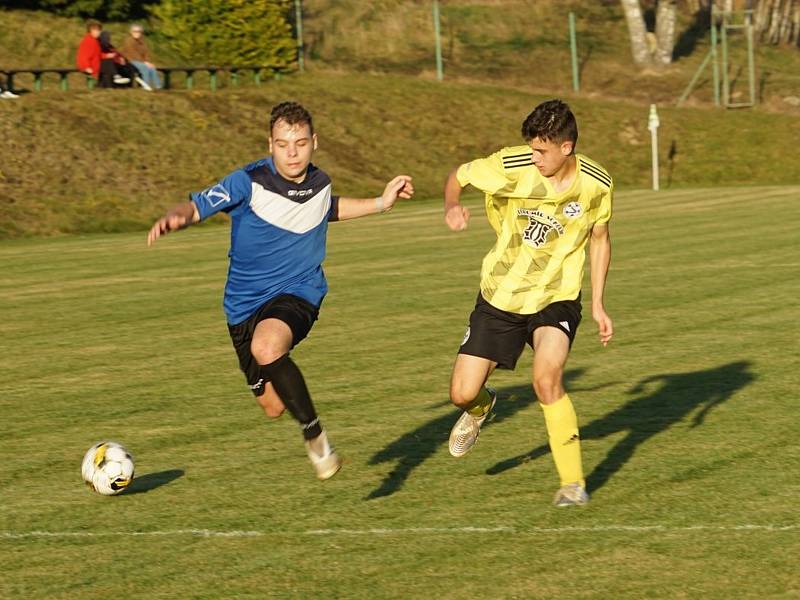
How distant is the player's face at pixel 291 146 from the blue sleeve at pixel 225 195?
21 centimetres

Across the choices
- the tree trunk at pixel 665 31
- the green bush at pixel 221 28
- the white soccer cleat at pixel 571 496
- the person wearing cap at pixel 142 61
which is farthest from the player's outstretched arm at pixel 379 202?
the tree trunk at pixel 665 31

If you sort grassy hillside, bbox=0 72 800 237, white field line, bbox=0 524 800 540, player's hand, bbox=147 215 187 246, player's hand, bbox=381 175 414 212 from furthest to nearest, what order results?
1. grassy hillside, bbox=0 72 800 237
2. player's hand, bbox=381 175 414 212
3. player's hand, bbox=147 215 187 246
4. white field line, bbox=0 524 800 540

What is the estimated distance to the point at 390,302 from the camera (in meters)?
16.9

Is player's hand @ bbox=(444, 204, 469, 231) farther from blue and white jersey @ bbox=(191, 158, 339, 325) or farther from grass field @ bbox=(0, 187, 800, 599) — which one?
grass field @ bbox=(0, 187, 800, 599)

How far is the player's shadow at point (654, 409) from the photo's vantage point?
8.91 metres

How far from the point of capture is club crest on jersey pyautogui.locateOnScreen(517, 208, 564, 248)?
8070 mm

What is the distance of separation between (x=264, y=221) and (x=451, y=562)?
7.89 feet

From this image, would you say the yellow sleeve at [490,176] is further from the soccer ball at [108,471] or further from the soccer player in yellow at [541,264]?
the soccer ball at [108,471]

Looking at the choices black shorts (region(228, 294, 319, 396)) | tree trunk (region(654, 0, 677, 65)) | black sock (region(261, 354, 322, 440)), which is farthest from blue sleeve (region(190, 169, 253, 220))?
tree trunk (region(654, 0, 677, 65))

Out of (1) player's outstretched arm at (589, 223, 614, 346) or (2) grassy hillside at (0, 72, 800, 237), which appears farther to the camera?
(2) grassy hillside at (0, 72, 800, 237)

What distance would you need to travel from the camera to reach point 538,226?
8102 millimetres

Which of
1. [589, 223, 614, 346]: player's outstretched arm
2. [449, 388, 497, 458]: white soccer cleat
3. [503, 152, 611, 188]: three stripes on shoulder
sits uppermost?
[503, 152, 611, 188]: three stripes on shoulder

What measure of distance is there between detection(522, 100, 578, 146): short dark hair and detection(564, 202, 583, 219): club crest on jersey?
0.41 m

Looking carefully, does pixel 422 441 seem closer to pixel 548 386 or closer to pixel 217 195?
pixel 548 386
